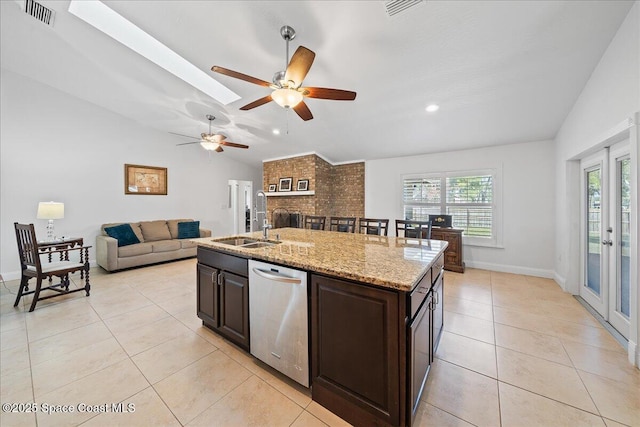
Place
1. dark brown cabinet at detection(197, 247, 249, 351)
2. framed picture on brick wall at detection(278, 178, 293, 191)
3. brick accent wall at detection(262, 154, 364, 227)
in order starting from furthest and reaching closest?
framed picture on brick wall at detection(278, 178, 293, 191) → brick accent wall at detection(262, 154, 364, 227) → dark brown cabinet at detection(197, 247, 249, 351)

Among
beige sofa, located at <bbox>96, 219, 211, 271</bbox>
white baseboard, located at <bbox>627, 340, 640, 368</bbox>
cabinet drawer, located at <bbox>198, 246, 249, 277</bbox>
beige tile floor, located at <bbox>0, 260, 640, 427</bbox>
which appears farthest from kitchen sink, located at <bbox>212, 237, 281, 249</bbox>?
white baseboard, located at <bbox>627, 340, 640, 368</bbox>

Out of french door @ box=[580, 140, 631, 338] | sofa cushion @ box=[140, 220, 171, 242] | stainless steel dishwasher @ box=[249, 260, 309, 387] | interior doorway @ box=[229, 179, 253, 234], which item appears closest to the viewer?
stainless steel dishwasher @ box=[249, 260, 309, 387]

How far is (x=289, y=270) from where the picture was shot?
63.0 inches

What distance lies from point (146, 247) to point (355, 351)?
5055 mm

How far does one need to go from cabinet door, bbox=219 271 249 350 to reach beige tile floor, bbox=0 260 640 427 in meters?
0.17

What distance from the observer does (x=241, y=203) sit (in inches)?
316

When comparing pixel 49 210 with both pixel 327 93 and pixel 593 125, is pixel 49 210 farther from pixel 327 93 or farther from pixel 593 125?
pixel 593 125

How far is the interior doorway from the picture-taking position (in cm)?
768

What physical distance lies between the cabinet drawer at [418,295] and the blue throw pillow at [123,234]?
5.56m

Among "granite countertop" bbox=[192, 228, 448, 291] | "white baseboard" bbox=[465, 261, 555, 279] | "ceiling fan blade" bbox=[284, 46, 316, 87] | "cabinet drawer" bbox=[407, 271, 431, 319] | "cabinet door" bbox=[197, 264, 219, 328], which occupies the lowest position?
"white baseboard" bbox=[465, 261, 555, 279]

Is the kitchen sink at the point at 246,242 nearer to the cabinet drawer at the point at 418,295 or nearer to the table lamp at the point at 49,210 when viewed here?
the cabinet drawer at the point at 418,295

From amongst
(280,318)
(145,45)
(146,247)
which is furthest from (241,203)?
(280,318)

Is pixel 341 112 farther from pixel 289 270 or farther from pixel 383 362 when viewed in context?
pixel 383 362

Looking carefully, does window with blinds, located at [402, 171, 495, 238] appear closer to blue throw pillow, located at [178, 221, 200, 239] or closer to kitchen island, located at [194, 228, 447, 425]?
kitchen island, located at [194, 228, 447, 425]
